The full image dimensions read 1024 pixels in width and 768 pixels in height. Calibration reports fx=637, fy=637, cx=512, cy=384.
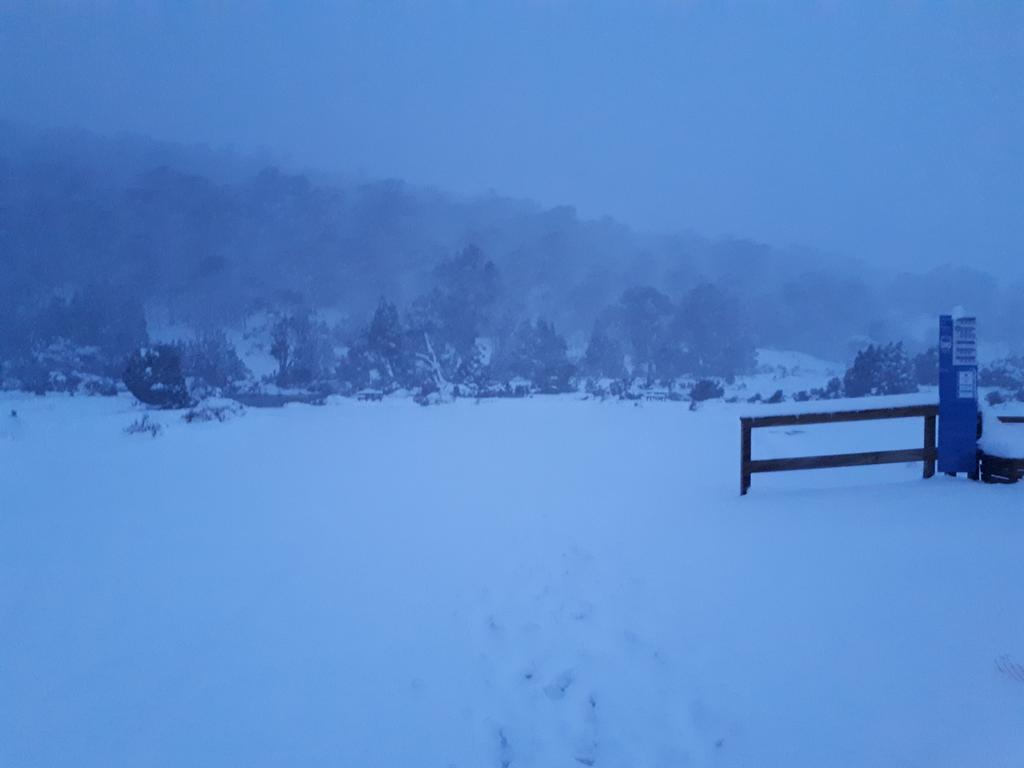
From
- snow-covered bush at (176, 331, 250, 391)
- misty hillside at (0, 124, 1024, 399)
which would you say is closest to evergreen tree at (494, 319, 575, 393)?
misty hillside at (0, 124, 1024, 399)

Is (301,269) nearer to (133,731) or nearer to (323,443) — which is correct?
(323,443)

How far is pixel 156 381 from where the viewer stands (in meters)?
19.9

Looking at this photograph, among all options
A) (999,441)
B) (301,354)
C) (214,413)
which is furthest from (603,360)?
(999,441)

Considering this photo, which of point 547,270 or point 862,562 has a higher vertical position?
point 547,270

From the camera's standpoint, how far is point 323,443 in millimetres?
13266

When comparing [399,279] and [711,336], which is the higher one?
[399,279]

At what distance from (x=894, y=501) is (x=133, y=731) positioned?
23.1ft

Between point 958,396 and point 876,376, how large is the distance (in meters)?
19.4

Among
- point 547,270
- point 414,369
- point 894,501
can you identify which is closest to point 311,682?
point 894,501

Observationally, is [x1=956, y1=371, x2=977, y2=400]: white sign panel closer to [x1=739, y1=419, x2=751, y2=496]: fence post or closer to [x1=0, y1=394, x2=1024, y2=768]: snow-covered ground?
[x1=0, y1=394, x2=1024, y2=768]: snow-covered ground

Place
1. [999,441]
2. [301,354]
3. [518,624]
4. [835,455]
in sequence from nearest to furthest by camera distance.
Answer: [518,624], [835,455], [999,441], [301,354]

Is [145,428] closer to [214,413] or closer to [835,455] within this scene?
[214,413]

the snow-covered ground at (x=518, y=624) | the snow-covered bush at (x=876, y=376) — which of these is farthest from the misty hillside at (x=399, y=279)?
the snow-covered ground at (x=518, y=624)

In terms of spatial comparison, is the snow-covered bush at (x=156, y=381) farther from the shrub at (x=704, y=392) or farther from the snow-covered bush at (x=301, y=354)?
the shrub at (x=704, y=392)
